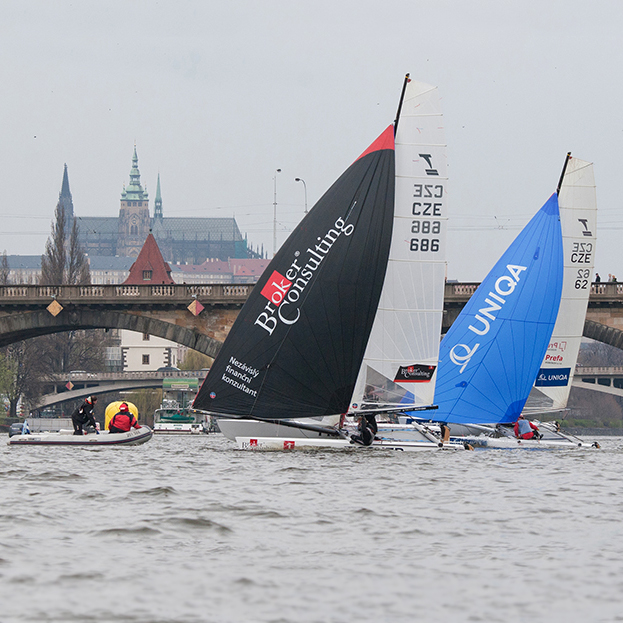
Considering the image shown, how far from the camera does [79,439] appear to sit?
29.8 metres

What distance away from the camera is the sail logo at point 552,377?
34.8 meters

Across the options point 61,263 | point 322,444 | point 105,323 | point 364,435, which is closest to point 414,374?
point 364,435

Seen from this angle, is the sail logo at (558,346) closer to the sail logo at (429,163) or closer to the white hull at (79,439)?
the sail logo at (429,163)

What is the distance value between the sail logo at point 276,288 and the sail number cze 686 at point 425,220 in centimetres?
322

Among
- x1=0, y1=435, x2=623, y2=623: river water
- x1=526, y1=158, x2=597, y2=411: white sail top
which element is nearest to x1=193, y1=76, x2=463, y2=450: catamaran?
x1=0, y1=435, x2=623, y2=623: river water

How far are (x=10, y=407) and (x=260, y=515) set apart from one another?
3458 inches

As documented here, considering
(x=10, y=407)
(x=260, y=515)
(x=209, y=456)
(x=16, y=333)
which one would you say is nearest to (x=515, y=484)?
(x=260, y=515)

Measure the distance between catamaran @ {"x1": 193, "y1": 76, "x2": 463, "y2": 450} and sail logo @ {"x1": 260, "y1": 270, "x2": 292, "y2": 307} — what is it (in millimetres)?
24

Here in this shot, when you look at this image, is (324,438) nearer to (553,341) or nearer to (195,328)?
(553,341)

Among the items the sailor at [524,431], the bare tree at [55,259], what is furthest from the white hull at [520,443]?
the bare tree at [55,259]

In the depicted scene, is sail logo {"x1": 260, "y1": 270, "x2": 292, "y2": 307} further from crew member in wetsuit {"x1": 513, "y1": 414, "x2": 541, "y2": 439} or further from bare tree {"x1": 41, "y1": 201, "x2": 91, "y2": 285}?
bare tree {"x1": 41, "y1": 201, "x2": 91, "y2": 285}

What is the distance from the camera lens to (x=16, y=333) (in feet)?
191

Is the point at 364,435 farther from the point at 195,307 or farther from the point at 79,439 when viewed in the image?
the point at 195,307

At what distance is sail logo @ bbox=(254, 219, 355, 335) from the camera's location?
25516 mm
